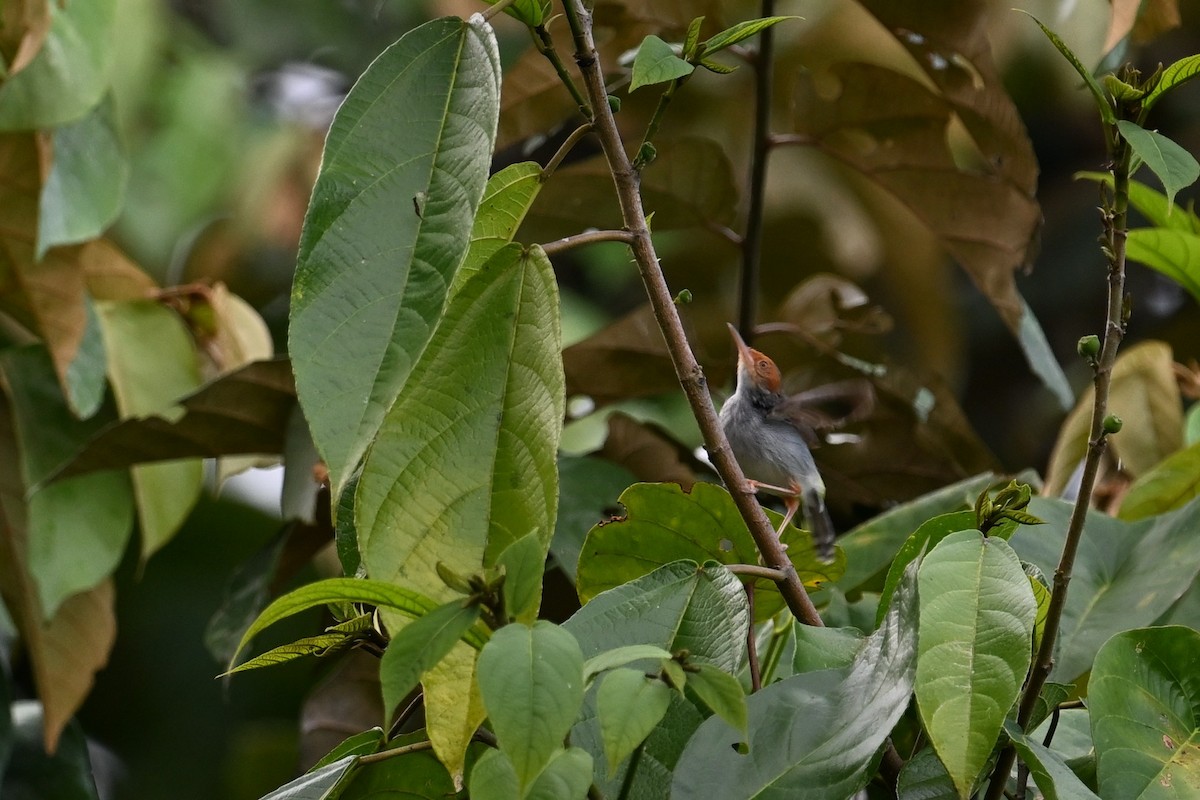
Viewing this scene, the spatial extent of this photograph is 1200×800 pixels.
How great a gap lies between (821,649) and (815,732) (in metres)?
0.06

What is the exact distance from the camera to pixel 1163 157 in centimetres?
63

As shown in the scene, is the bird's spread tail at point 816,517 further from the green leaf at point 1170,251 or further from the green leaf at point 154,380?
the green leaf at point 154,380

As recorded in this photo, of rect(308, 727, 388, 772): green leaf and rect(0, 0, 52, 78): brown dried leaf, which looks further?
rect(0, 0, 52, 78): brown dried leaf

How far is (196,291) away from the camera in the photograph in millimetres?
1593

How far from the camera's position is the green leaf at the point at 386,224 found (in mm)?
600

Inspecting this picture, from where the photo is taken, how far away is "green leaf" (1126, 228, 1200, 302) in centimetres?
119

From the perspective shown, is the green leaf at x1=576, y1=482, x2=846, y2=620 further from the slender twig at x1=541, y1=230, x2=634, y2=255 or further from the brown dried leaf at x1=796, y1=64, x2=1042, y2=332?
the brown dried leaf at x1=796, y1=64, x2=1042, y2=332

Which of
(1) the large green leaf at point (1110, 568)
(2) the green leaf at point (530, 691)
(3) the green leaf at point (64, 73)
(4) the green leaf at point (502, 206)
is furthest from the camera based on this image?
(3) the green leaf at point (64, 73)

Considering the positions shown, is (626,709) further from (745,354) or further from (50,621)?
(50,621)

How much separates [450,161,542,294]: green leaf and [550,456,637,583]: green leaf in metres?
0.50

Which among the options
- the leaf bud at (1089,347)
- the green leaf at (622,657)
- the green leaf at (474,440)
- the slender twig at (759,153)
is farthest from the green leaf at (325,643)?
the slender twig at (759,153)

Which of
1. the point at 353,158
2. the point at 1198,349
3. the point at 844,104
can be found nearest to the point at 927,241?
the point at 1198,349

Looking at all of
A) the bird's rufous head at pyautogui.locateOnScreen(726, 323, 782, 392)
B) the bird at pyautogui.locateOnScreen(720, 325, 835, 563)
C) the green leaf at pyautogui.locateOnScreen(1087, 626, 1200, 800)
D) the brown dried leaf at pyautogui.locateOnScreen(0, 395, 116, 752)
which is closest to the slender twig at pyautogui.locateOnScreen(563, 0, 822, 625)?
the green leaf at pyautogui.locateOnScreen(1087, 626, 1200, 800)

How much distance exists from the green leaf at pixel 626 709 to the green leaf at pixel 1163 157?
33 centimetres
